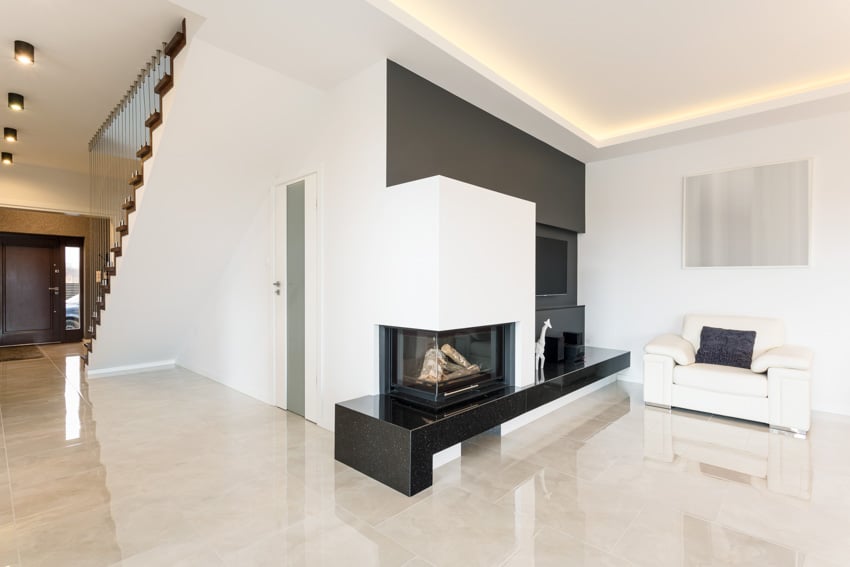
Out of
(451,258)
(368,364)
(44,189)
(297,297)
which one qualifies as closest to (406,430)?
(368,364)

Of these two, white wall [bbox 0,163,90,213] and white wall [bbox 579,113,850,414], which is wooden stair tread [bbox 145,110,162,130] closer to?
white wall [bbox 0,163,90,213]

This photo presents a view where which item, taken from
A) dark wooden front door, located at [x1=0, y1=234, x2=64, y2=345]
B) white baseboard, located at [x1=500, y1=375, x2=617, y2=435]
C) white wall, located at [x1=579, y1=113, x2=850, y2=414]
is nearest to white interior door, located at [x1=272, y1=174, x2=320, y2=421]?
white baseboard, located at [x1=500, y1=375, x2=617, y2=435]

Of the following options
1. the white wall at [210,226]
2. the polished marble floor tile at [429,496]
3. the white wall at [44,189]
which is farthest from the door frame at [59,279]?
the polished marble floor tile at [429,496]

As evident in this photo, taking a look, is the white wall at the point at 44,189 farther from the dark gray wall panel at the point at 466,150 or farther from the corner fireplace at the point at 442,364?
the corner fireplace at the point at 442,364

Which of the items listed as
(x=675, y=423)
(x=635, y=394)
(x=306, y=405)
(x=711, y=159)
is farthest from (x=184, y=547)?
(x=711, y=159)

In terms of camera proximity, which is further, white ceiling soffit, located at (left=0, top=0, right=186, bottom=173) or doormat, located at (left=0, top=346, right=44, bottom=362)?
doormat, located at (left=0, top=346, right=44, bottom=362)

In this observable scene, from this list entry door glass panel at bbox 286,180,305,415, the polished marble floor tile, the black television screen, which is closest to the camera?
the polished marble floor tile

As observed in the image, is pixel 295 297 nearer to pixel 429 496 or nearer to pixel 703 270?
pixel 429 496

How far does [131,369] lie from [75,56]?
3606mm

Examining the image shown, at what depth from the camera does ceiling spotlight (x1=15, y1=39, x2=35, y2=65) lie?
3070 mm

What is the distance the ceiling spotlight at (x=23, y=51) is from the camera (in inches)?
121

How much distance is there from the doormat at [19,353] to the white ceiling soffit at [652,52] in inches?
287

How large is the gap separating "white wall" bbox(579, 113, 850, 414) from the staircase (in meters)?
4.73

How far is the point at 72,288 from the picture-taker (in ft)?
25.1
